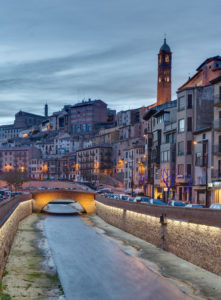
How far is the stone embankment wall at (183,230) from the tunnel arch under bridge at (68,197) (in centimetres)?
4260

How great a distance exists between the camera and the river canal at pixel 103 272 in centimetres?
3350

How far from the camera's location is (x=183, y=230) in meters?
40.8

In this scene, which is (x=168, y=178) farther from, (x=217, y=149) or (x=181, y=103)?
(x=217, y=149)

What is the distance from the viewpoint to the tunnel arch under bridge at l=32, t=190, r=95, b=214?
105625 millimetres

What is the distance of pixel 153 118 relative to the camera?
344ft

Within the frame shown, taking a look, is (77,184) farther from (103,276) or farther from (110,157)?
(103,276)

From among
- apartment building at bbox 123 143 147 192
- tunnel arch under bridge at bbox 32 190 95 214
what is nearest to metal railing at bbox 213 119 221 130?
tunnel arch under bridge at bbox 32 190 95 214

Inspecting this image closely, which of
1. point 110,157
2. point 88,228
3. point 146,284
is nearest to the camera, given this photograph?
point 146,284

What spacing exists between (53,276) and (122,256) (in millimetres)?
10876

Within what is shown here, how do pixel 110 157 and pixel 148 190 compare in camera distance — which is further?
pixel 110 157

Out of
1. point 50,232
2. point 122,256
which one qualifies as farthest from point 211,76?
point 122,256

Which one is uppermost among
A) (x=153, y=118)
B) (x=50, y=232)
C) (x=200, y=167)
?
A: (x=153, y=118)

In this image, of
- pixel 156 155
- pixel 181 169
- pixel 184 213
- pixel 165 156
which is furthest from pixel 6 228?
pixel 156 155

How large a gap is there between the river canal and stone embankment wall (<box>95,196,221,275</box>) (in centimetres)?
318
